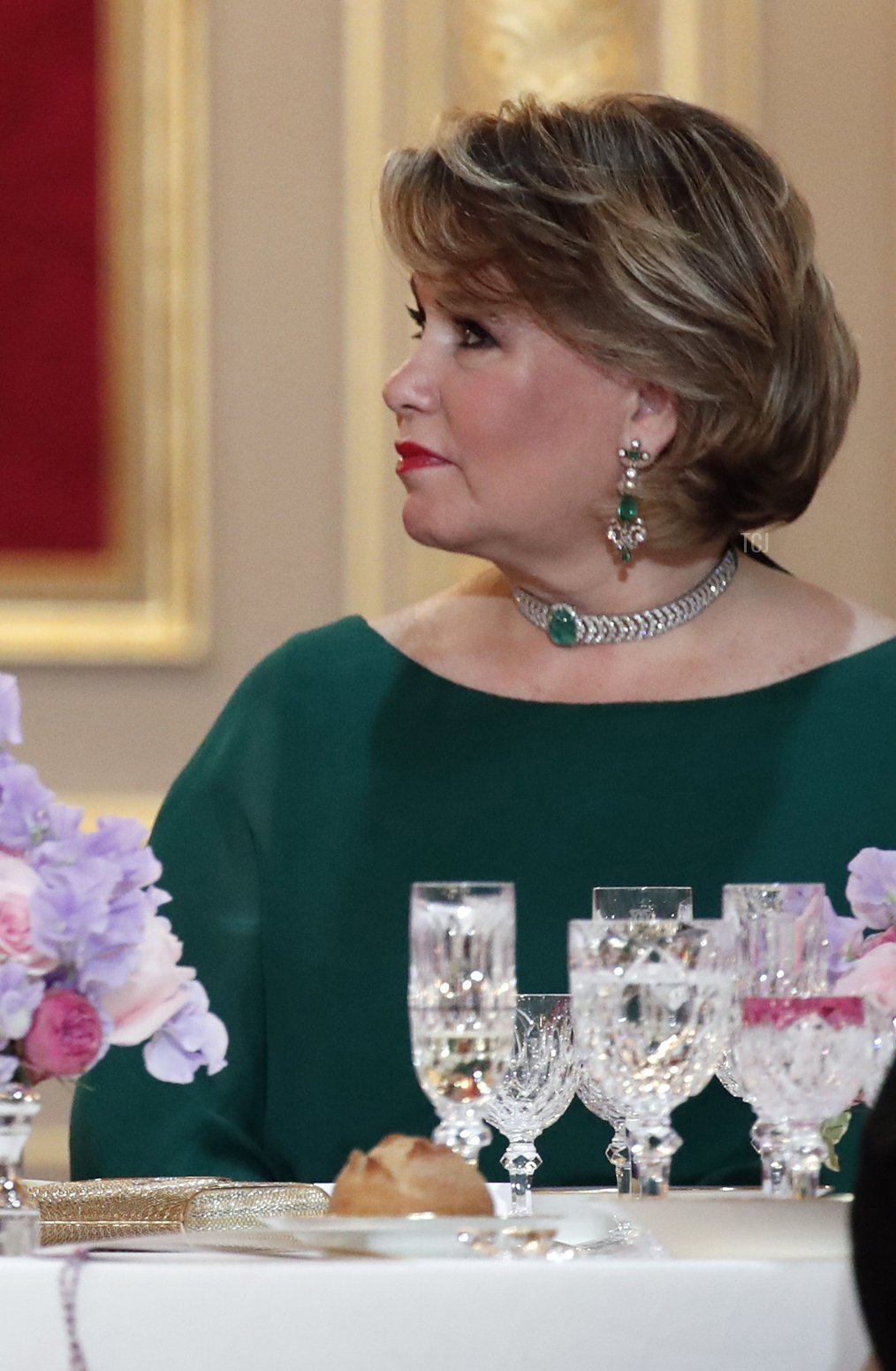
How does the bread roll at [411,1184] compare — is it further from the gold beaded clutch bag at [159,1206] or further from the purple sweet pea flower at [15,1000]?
the purple sweet pea flower at [15,1000]

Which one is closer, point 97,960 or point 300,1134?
point 97,960

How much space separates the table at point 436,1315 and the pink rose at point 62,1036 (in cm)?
16

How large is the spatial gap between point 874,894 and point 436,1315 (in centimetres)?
53

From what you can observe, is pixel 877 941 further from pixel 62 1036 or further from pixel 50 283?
pixel 50 283

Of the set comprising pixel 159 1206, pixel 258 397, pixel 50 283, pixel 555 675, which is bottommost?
pixel 159 1206

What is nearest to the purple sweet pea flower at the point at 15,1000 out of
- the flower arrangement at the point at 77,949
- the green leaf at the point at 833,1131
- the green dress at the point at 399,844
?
the flower arrangement at the point at 77,949

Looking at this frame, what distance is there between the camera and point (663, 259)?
210cm

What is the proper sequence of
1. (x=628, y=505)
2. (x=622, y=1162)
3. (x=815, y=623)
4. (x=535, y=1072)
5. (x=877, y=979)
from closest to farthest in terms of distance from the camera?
(x=877, y=979)
(x=535, y=1072)
(x=622, y=1162)
(x=628, y=505)
(x=815, y=623)

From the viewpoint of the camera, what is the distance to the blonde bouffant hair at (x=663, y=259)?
6.86ft

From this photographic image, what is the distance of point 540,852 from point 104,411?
1626 millimetres

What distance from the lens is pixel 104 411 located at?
11.6ft

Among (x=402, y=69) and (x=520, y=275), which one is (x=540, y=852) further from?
(x=402, y=69)

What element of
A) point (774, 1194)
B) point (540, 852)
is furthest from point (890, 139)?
point (774, 1194)

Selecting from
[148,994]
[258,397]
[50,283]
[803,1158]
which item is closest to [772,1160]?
[803,1158]
